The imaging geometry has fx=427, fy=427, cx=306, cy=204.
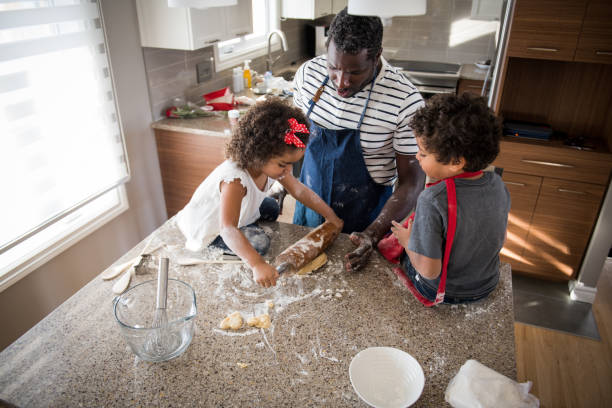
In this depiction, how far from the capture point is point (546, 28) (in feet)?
6.79

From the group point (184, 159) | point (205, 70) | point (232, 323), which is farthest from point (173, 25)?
point (232, 323)

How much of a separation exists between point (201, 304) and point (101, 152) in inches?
51.1

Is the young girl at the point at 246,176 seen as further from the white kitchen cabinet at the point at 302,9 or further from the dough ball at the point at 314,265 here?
the white kitchen cabinet at the point at 302,9

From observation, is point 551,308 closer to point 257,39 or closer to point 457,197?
point 457,197

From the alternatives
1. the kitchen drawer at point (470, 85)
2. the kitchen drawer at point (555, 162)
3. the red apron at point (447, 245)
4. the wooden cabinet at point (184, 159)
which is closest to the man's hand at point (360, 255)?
the red apron at point (447, 245)

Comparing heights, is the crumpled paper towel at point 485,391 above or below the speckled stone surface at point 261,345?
above

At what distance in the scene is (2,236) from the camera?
1640 millimetres

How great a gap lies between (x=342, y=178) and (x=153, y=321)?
83 centimetres

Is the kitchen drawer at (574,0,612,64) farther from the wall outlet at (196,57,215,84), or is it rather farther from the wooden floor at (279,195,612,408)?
the wall outlet at (196,57,215,84)

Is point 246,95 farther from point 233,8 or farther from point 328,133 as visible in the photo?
point 328,133

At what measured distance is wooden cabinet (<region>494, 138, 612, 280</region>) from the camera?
88.0 inches

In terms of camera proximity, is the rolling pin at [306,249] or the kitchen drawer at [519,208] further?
the kitchen drawer at [519,208]

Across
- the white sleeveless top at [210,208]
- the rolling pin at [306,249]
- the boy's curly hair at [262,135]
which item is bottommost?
the rolling pin at [306,249]

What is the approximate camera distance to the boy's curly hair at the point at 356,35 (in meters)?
1.32
